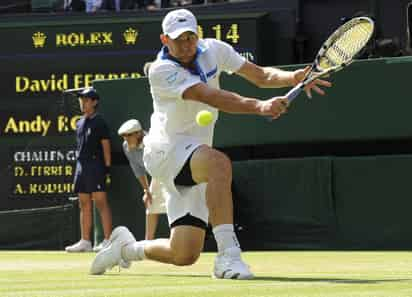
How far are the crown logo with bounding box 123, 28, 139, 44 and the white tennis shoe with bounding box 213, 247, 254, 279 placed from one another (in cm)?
822

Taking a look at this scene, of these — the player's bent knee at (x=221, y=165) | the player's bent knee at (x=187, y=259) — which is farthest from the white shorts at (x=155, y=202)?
the player's bent knee at (x=221, y=165)

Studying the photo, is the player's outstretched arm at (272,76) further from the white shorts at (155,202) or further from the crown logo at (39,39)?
the crown logo at (39,39)

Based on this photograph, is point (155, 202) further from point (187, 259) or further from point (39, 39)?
point (187, 259)

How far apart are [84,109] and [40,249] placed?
2129 millimetres

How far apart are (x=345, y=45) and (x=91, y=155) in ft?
24.7

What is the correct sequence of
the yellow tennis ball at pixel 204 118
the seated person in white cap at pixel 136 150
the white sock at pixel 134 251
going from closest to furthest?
the yellow tennis ball at pixel 204 118 < the white sock at pixel 134 251 < the seated person in white cap at pixel 136 150

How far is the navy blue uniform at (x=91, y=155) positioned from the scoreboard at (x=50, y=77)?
77cm

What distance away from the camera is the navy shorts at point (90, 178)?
14805 mm

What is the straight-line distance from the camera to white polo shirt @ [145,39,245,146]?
750cm

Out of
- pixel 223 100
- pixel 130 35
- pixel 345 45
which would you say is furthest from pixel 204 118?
pixel 130 35

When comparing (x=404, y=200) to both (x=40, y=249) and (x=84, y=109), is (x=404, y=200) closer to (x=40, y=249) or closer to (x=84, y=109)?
(x=84, y=109)

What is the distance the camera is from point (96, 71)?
51.2 ft

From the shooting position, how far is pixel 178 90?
746 cm

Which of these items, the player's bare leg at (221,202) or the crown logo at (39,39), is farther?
the crown logo at (39,39)
